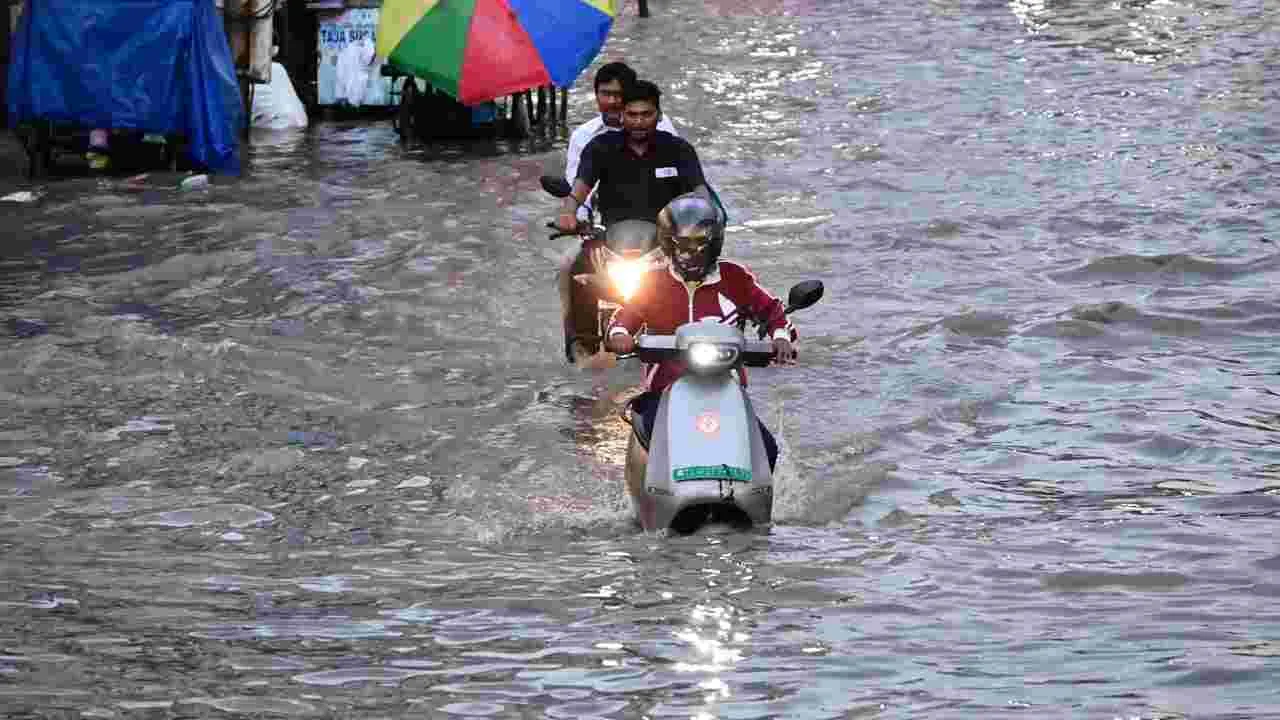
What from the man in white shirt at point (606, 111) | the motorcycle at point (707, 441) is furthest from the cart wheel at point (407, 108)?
the motorcycle at point (707, 441)

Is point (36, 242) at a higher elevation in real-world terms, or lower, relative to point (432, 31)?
lower

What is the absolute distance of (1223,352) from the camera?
13.0 meters

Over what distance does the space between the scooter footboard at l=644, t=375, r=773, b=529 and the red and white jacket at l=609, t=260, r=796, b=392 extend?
601 millimetres

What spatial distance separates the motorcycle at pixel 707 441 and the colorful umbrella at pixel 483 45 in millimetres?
12259

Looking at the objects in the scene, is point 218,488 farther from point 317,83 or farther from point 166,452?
point 317,83

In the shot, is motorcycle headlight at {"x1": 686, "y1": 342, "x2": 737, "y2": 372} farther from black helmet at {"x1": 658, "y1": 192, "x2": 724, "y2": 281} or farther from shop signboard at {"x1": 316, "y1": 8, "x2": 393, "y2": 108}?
shop signboard at {"x1": 316, "y1": 8, "x2": 393, "y2": 108}

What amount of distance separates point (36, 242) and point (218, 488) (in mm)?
8018

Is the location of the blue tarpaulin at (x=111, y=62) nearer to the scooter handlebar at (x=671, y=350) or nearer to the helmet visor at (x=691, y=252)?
the helmet visor at (x=691, y=252)

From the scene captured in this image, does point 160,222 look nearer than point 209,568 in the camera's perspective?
No

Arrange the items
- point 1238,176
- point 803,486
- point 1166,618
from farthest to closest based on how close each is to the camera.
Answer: point 1238,176, point 803,486, point 1166,618

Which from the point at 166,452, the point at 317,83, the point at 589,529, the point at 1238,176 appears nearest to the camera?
the point at 589,529

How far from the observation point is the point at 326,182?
810 inches

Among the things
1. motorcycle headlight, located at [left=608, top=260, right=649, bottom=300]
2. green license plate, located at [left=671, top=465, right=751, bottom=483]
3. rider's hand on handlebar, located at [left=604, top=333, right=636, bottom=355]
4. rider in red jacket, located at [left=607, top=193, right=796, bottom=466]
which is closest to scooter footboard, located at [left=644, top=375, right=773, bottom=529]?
green license plate, located at [left=671, top=465, right=751, bottom=483]

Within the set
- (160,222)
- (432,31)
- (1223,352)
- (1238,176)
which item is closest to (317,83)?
(432,31)
